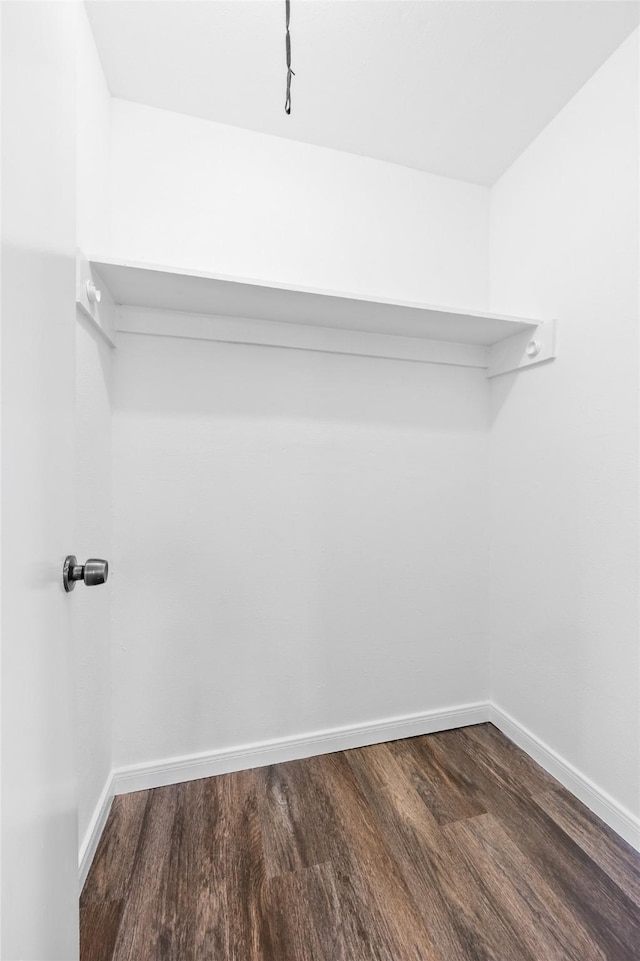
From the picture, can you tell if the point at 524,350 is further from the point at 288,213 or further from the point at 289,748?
the point at 289,748

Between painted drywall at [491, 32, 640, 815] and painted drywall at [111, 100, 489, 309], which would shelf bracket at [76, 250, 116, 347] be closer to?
painted drywall at [111, 100, 489, 309]

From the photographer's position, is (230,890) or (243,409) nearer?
(230,890)

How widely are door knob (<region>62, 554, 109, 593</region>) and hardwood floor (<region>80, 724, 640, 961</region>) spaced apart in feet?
3.07

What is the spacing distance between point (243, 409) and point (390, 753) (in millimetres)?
1418

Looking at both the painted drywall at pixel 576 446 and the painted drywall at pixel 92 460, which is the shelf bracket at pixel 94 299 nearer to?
the painted drywall at pixel 92 460

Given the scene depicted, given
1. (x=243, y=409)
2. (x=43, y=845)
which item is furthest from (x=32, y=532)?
(x=243, y=409)

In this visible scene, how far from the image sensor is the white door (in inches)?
17.7

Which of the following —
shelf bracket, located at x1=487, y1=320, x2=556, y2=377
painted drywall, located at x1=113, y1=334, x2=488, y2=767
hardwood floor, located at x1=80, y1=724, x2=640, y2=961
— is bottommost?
hardwood floor, located at x1=80, y1=724, x2=640, y2=961

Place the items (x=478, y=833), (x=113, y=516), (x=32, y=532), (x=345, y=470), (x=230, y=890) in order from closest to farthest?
(x=32, y=532), (x=230, y=890), (x=478, y=833), (x=113, y=516), (x=345, y=470)

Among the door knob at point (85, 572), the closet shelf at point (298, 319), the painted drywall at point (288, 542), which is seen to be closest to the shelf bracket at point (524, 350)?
the closet shelf at point (298, 319)

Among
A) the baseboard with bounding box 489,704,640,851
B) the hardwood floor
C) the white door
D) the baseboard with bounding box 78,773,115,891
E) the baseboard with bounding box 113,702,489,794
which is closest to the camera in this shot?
the white door

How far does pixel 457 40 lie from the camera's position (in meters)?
1.26

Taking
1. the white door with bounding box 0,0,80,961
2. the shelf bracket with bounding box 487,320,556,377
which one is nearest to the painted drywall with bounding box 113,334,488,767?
the shelf bracket with bounding box 487,320,556,377

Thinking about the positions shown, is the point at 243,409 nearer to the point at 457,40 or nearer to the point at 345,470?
the point at 345,470
